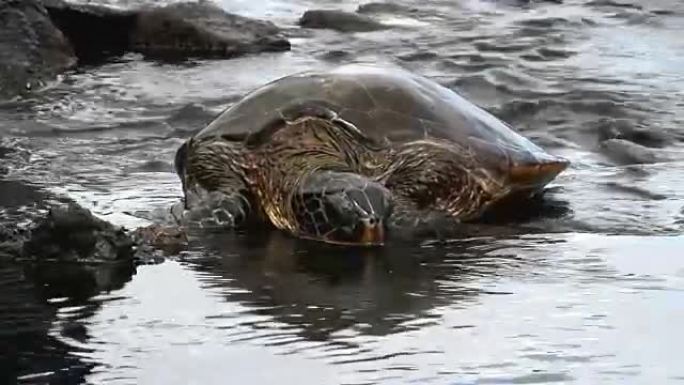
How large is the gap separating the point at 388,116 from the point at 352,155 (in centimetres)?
26

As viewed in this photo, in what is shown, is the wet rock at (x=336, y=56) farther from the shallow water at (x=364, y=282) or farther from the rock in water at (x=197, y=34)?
the shallow water at (x=364, y=282)

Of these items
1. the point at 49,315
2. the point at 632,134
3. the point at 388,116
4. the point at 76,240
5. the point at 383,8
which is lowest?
the point at 49,315

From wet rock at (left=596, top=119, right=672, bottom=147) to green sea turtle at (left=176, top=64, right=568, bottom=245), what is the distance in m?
1.86

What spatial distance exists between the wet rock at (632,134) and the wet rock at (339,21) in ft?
18.6

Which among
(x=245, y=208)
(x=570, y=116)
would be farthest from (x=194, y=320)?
(x=570, y=116)

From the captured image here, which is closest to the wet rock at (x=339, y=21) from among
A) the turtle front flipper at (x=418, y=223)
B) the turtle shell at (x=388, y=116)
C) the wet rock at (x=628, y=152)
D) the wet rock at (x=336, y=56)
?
the wet rock at (x=336, y=56)

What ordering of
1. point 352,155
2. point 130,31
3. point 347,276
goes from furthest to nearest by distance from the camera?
1. point 130,31
2. point 352,155
3. point 347,276

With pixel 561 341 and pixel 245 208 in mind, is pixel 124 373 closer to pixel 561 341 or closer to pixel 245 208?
pixel 561 341

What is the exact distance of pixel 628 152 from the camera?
7.75 metres

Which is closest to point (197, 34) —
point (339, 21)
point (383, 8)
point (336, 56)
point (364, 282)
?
point (336, 56)

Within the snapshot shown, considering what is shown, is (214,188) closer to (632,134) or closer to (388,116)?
(388,116)

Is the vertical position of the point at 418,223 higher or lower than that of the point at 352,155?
lower

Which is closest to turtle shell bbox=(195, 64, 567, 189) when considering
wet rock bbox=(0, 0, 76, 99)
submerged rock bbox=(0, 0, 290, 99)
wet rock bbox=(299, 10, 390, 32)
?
wet rock bbox=(0, 0, 76, 99)

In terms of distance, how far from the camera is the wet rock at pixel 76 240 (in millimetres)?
5312
